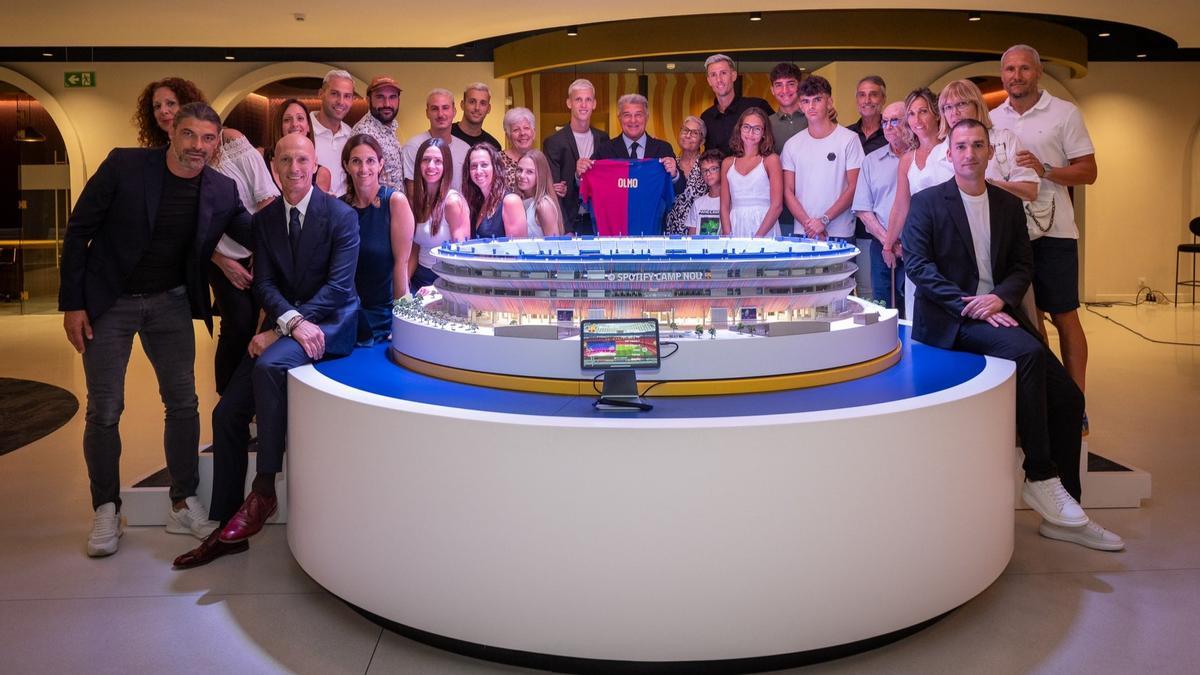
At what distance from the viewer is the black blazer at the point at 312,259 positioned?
406 centimetres

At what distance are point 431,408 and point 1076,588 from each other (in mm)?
2136

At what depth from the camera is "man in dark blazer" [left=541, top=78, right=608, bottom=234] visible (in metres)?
6.49

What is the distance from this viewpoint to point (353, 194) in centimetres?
469

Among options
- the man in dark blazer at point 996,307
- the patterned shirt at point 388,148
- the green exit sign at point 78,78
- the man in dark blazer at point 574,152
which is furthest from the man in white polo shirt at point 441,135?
the green exit sign at point 78,78

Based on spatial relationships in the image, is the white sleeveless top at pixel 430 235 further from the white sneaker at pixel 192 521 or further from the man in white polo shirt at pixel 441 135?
the white sneaker at pixel 192 521

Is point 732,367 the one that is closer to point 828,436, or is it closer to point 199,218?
point 828,436

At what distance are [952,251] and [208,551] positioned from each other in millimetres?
2900

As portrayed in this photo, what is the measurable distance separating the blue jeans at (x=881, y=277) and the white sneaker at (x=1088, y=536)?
2.26m

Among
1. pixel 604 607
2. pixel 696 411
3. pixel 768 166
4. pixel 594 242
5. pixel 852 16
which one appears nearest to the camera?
pixel 604 607

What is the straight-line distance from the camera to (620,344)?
322 centimetres

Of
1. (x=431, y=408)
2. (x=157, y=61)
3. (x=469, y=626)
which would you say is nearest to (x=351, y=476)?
(x=431, y=408)

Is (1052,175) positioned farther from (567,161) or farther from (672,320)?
(567,161)

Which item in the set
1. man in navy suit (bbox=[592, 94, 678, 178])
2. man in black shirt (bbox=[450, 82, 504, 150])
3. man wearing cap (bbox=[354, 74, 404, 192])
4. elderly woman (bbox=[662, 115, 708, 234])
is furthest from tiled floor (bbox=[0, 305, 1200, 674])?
man in navy suit (bbox=[592, 94, 678, 178])

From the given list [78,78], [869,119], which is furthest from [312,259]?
[78,78]
